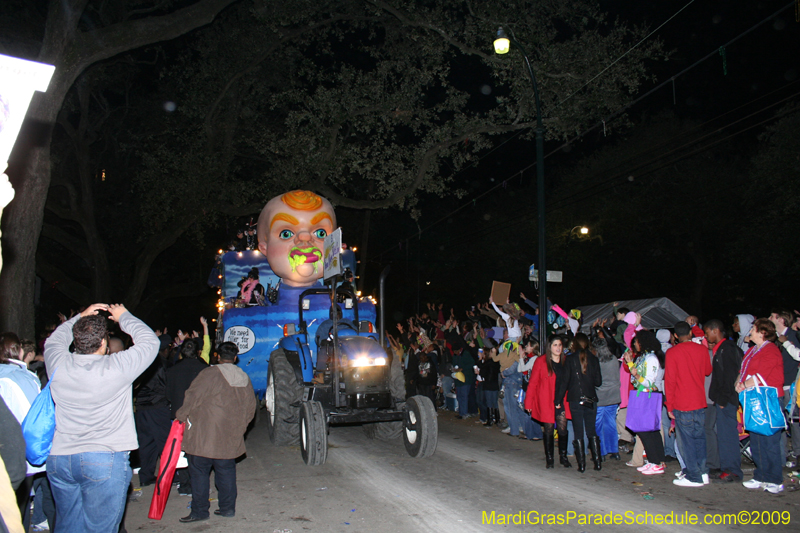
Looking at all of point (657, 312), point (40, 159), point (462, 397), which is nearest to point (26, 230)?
point (40, 159)

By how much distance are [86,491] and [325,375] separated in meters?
5.31

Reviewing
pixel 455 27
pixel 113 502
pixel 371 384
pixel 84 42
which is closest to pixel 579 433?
pixel 371 384

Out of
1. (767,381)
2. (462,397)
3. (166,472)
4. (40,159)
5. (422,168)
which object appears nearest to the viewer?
(166,472)

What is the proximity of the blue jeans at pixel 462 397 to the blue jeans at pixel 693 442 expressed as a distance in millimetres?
6560

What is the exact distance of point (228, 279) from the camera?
13.5m

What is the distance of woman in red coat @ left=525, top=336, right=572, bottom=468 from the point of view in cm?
762

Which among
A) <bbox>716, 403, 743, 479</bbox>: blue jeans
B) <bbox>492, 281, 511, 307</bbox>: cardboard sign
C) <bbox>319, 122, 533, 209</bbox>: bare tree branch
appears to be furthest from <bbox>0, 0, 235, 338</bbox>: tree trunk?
<bbox>716, 403, 743, 479</bbox>: blue jeans

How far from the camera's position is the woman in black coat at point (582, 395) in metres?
7.55


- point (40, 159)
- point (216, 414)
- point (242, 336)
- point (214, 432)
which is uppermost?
point (40, 159)

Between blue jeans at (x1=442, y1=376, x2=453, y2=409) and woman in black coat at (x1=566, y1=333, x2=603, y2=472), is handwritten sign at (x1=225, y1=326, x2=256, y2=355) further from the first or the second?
woman in black coat at (x1=566, y1=333, x2=603, y2=472)

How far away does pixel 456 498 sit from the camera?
6.28 m

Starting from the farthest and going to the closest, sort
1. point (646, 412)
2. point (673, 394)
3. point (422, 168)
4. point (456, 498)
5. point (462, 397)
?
point (422, 168) → point (462, 397) → point (646, 412) → point (673, 394) → point (456, 498)

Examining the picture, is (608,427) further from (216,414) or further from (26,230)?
(26,230)

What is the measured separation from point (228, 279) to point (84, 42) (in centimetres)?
556
